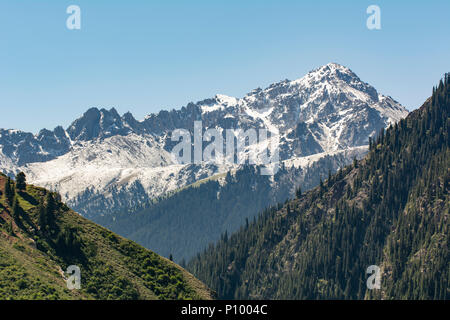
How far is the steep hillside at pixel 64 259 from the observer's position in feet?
451

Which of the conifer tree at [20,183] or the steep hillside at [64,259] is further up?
the conifer tree at [20,183]

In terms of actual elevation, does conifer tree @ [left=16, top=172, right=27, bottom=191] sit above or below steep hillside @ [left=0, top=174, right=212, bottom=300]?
above

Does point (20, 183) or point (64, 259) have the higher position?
point (20, 183)

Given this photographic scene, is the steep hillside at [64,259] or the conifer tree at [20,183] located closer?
the steep hillside at [64,259]

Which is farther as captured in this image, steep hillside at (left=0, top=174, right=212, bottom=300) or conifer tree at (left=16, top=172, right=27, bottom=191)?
conifer tree at (left=16, top=172, right=27, bottom=191)

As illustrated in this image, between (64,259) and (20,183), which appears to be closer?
(64,259)

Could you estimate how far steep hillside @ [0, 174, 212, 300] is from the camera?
13738 cm

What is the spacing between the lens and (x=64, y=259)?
157125mm
